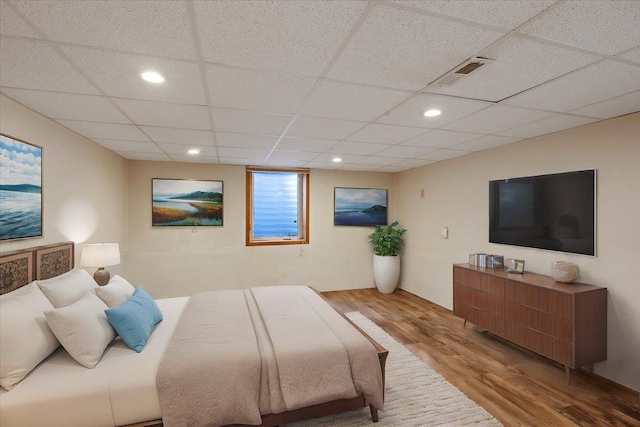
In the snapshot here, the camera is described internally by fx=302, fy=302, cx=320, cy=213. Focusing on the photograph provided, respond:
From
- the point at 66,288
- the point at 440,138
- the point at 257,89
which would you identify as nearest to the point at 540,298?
the point at 440,138

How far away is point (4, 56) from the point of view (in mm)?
1666

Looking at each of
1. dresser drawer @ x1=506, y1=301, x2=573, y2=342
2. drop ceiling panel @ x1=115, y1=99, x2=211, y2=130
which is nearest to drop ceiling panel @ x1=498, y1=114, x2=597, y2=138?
dresser drawer @ x1=506, y1=301, x2=573, y2=342

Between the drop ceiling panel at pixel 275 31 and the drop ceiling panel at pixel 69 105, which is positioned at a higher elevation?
the drop ceiling panel at pixel 275 31

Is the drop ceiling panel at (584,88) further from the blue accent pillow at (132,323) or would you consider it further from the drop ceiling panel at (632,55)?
the blue accent pillow at (132,323)

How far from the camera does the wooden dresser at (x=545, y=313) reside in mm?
2695

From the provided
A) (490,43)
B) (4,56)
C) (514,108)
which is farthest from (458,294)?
(4,56)

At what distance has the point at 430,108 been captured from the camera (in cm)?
247

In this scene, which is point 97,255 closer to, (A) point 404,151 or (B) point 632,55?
(A) point 404,151

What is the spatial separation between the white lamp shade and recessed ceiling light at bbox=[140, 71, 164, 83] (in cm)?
219

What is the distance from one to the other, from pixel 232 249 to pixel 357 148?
2966 mm

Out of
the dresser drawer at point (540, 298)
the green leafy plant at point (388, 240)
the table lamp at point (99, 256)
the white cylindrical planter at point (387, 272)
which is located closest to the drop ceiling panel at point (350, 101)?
the dresser drawer at point (540, 298)

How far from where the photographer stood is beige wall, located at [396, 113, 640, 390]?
2.66 meters

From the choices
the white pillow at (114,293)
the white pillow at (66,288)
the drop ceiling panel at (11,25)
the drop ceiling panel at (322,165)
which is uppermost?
the drop ceiling panel at (322,165)

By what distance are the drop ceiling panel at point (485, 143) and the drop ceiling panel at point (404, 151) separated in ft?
1.35
